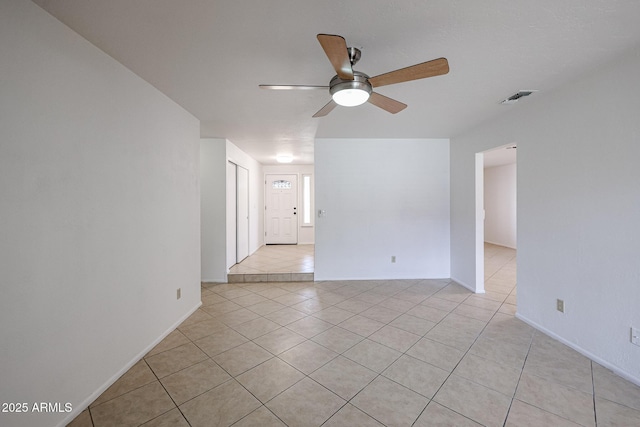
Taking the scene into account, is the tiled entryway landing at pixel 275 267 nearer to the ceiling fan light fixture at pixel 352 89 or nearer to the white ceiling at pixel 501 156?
the ceiling fan light fixture at pixel 352 89

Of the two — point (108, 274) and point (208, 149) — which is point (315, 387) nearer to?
point (108, 274)

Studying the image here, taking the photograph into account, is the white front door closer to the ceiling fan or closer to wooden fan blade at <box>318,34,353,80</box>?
the ceiling fan

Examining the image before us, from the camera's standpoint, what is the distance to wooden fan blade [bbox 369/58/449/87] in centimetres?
141

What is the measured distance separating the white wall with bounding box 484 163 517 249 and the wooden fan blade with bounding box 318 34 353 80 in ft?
25.4

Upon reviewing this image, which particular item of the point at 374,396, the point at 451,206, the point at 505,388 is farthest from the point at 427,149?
the point at 374,396

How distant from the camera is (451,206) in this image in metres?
4.30

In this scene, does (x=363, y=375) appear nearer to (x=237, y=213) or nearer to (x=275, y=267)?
(x=275, y=267)

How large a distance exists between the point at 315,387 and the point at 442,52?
2561 millimetres

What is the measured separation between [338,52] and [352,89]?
0.34 metres

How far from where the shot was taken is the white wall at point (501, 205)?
7.26 m

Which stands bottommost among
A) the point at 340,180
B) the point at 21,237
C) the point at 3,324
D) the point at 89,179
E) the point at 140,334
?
the point at 140,334

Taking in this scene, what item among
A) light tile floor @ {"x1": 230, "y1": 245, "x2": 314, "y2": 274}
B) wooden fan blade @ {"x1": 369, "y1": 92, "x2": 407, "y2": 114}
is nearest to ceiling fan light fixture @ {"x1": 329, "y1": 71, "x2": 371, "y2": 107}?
wooden fan blade @ {"x1": 369, "y1": 92, "x2": 407, "y2": 114}

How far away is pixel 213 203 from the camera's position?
417 centimetres

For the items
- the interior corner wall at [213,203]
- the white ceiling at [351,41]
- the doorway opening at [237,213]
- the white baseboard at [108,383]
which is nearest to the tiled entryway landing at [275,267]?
the doorway opening at [237,213]
